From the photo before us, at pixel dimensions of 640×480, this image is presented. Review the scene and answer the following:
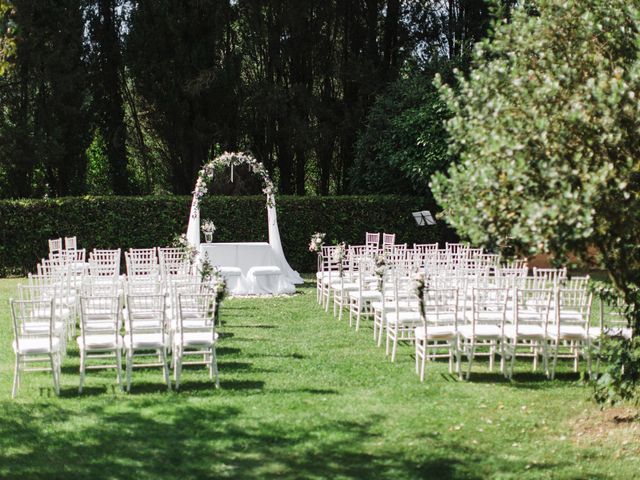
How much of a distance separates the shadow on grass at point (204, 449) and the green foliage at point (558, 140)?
1679 mm

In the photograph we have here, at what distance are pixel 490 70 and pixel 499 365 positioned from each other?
14.4ft

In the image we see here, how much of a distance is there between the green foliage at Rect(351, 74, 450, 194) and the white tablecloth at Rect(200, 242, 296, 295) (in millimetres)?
5219

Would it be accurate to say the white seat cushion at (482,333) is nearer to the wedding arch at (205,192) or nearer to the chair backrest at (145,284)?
the chair backrest at (145,284)

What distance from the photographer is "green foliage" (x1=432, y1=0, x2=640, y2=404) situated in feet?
15.8

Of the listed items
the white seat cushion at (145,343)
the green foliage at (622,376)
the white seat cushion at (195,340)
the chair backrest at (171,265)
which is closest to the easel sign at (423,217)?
the chair backrest at (171,265)

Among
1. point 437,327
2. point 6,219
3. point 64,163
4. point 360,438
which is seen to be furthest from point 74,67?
point 360,438

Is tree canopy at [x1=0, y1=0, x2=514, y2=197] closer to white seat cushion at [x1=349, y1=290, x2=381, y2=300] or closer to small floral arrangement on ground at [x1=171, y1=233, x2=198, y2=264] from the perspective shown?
small floral arrangement on ground at [x1=171, y1=233, x2=198, y2=264]

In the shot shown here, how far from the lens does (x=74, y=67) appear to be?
22.7 meters

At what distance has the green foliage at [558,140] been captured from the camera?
189 inches

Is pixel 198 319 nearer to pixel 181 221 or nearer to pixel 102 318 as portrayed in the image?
pixel 102 318

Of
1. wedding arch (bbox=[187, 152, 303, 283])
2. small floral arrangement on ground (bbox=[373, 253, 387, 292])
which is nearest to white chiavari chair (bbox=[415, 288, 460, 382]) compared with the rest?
small floral arrangement on ground (bbox=[373, 253, 387, 292])

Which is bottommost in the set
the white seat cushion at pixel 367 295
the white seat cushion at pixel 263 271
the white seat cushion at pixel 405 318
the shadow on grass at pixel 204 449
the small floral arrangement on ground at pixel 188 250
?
the shadow on grass at pixel 204 449

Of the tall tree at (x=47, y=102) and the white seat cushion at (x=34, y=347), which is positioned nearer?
the white seat cushion at (x=34, y=347)

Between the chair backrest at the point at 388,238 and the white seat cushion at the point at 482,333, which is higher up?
the chair backrest at the point at 388,238
